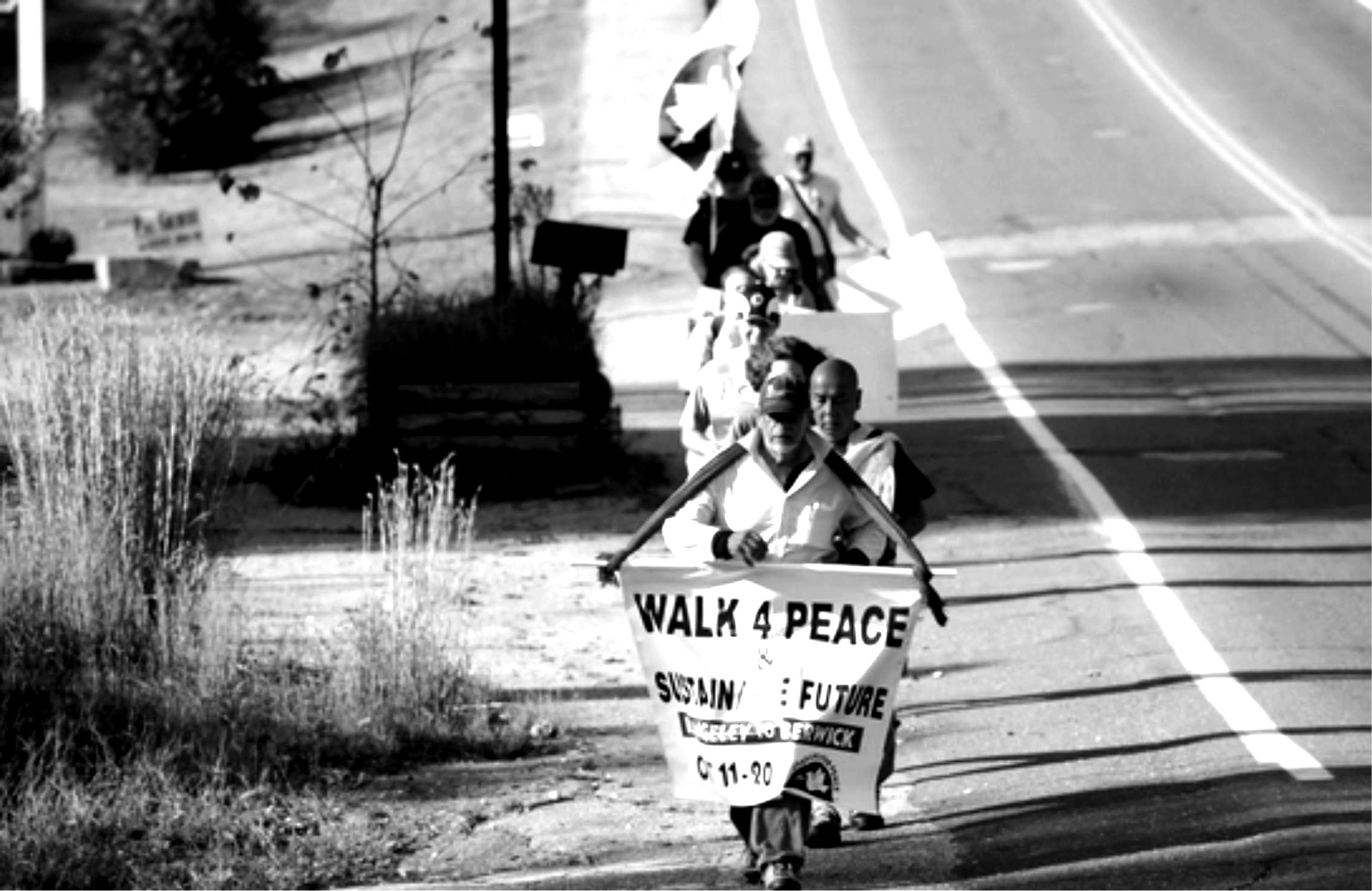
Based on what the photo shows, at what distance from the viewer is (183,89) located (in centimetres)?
2916

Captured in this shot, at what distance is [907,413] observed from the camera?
673 inches

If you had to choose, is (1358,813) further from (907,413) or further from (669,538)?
(907,413)

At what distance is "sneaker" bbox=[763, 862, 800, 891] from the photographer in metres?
7.18

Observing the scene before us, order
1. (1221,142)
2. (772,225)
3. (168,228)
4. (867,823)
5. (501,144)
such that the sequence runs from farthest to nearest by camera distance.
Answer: (168,228)
(1221,142)
(501,144)
(772,225)
(867,823)

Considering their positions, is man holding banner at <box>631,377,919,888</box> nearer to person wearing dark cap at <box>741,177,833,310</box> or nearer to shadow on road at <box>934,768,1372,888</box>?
shadow on road at <box>934,768,1372,888</box>

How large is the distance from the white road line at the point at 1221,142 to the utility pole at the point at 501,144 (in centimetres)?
368

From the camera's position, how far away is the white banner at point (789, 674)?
738 centimetres

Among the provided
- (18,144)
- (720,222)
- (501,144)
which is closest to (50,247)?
(18,144)

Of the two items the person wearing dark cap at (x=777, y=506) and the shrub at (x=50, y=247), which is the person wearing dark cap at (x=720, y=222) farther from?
the shrub at (x=50, y=247)

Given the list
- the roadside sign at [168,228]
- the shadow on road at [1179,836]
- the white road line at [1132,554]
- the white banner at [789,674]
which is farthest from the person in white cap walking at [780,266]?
the roadside sign at [168,228]

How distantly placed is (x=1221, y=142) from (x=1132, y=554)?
8591mm

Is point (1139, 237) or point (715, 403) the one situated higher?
point (715, 403)

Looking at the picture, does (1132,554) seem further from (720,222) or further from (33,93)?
(33,93)

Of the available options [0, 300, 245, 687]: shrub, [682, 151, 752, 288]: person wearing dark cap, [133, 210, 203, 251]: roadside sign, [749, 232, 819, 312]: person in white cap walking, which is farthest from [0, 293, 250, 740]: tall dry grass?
[133, 210, 203, 251]: roadside sign
